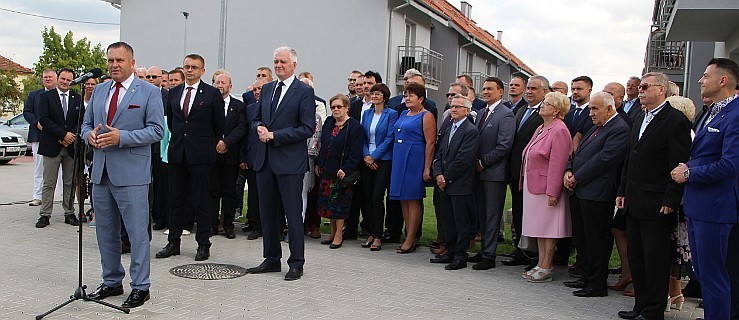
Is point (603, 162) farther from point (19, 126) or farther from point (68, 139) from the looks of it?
point (19, 126)

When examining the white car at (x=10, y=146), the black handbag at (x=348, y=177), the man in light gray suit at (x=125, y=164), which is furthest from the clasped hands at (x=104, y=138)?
the white car at (x=10, y=146)

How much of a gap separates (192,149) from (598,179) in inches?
178

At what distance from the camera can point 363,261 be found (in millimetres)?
8086

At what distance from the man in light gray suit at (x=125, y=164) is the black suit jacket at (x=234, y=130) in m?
2.99

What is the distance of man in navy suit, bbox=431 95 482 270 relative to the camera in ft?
25.8

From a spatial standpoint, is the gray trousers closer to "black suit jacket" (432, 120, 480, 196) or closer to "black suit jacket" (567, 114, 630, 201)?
"black suit jacket" (432, 120, 480, 196)

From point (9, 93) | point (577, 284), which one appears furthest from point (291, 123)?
point (9, 93)

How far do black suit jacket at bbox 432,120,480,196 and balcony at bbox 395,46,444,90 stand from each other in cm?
1608

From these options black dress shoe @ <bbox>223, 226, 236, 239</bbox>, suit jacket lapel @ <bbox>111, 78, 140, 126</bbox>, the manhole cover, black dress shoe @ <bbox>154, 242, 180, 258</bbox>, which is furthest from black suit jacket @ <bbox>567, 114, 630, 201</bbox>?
black dress shoe @ <bbox>223, 226, 236, 239</bbox>

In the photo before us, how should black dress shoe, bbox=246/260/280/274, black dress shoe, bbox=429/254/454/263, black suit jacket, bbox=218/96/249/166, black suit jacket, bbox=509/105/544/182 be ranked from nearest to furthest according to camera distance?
black dress shoe, bbox=246/260/280/274
black suit jacket, bbox=509/105/544/182
black dress shoe, bbox=429/254/454/263
black suit jacket, bbox=218/96/249/166

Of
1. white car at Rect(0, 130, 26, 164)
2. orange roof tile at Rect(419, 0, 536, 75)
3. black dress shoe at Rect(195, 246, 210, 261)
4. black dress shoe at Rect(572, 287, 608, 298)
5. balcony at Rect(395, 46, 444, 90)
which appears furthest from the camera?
orange roof tile at Rect(419, 0, 536, 75)

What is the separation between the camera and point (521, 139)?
7.89m

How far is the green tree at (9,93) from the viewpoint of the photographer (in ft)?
111

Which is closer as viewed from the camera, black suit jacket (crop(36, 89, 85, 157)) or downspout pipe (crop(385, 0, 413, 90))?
black suit jacket (crop(36, 89, 85, 157))
